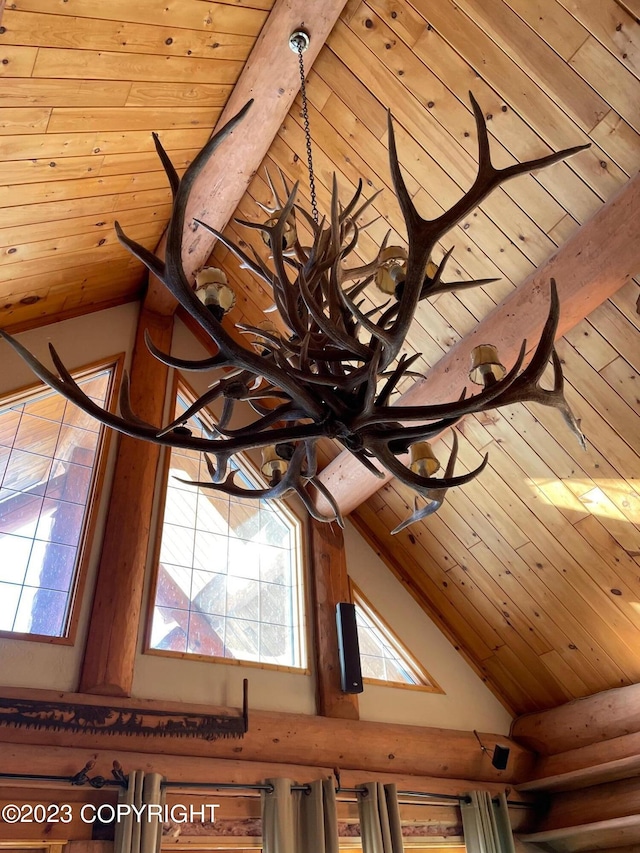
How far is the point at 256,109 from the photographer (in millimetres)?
3184

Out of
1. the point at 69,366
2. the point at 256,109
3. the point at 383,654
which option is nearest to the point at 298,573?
the point at 383,654

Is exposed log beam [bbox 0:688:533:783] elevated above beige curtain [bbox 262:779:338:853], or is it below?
above

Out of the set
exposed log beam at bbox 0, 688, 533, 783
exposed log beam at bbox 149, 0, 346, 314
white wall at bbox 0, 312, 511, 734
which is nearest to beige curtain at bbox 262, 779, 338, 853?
exposed log beam at bbox 0, 688, 533, 783

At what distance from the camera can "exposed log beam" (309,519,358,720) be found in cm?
368

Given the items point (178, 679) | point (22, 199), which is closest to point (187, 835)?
point (178, 679)

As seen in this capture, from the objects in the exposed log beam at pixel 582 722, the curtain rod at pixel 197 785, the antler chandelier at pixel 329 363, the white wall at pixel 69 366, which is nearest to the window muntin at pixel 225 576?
the white wall at pixel 69 366

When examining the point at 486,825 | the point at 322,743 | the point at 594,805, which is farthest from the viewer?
the point at 594,805

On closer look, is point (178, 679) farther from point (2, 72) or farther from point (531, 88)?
point (531, 88)

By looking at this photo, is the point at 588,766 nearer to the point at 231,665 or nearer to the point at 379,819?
the point at 379,819

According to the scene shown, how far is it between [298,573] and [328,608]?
323mm

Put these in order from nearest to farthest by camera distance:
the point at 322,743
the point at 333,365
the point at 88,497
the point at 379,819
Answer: the point at 333,365 < the point at 379,819 < the point at 322,743 < the point at 88,497

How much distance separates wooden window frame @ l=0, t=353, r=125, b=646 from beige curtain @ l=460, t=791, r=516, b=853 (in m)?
2.53

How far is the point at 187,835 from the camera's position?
296 centimetres

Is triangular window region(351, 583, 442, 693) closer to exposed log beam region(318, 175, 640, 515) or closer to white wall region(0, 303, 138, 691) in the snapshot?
exposed log beam region(318, 175, 640, 515)
